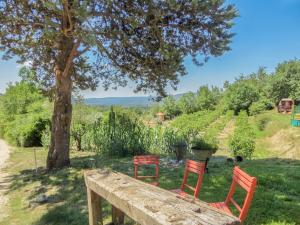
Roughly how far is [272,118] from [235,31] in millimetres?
22710

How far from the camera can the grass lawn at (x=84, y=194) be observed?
3799 millimetres

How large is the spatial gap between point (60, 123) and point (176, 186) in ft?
11.9

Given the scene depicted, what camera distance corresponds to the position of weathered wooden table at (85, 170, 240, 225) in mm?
1870

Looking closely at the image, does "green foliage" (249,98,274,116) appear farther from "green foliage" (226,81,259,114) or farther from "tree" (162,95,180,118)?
"tree" (162,95,180,118)

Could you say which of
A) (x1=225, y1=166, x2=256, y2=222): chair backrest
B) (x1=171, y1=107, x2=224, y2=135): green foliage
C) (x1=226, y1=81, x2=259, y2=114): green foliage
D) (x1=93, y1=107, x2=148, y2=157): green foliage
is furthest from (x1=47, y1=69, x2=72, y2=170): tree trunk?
(x1=226, y1=81, x2=259, y2=114): green foliage

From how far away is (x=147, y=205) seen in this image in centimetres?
215

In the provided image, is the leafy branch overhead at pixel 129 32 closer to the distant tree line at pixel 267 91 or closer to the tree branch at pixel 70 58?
the tree branch at pixel 70 58

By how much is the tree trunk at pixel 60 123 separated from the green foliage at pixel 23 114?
687 cm

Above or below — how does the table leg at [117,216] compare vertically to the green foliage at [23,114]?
below

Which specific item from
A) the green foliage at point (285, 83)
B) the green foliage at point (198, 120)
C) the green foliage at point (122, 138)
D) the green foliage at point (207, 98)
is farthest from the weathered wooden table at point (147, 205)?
the green foliage at point (207, 98)

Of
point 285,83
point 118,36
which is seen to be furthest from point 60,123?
point 285,83

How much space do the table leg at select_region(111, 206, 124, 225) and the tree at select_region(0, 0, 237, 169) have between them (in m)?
2.86

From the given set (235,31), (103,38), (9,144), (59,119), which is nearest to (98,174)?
(103,38)

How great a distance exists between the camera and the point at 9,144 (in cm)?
1550
